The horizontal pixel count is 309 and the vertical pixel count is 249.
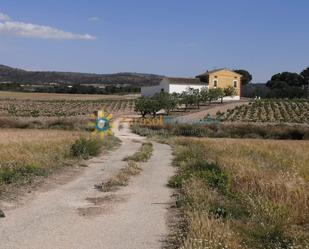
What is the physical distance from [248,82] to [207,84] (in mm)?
57454

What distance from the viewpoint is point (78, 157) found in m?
19.5

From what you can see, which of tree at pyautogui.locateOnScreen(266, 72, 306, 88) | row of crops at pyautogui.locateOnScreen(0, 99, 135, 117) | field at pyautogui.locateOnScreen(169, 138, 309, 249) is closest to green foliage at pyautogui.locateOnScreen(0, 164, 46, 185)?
field at pyautogui.locateOnScreen(169, 138, 309, 249)

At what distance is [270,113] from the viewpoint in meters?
76.1

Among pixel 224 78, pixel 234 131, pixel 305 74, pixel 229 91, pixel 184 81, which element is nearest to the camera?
pixel 234 131

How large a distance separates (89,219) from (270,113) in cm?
6978

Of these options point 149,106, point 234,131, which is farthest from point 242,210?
point 149,106

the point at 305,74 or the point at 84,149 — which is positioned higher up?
the point at 305,74

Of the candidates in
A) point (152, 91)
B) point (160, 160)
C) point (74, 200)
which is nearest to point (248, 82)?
point (152, 91)

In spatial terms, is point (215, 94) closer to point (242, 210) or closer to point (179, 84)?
point (179, 84)

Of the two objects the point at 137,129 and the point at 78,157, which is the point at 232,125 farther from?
the point at 78,157

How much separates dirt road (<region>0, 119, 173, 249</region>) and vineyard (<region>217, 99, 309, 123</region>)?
53.7 meters

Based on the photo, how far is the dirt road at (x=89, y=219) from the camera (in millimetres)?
7164

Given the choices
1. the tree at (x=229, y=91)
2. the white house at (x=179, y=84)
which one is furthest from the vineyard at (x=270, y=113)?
the white house at (x=179, y=84)

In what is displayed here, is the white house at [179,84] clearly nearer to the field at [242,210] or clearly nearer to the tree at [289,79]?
the tree at [289,79]
